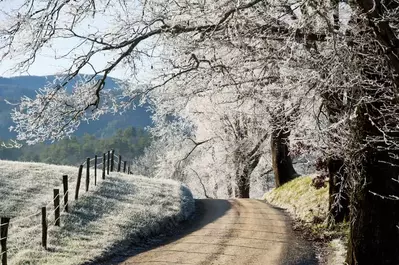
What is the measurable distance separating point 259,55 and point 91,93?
4.12m

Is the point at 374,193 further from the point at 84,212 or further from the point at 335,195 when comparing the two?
the point at 84,212

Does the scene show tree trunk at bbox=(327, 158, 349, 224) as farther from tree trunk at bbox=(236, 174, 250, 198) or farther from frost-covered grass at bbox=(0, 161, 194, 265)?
tree trunk at bbox=(236, 174, 250, 198)

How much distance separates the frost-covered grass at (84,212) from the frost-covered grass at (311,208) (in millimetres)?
4323

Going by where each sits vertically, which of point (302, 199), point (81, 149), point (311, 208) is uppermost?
point (81, 149)

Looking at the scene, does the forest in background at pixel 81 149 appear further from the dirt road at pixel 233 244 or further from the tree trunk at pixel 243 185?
the dirt road at pixel 233 244

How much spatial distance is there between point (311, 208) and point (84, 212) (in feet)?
26.3

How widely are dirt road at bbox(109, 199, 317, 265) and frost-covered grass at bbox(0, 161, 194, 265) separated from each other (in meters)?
1.01

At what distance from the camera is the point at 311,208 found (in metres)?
18.3

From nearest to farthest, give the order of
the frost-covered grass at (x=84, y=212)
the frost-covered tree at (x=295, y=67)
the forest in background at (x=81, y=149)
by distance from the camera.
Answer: the frost-covered tree at (x=295, y=67) → the frost-covered grass at (x=84, y=212) → the forest in background at (x=81, y=149)

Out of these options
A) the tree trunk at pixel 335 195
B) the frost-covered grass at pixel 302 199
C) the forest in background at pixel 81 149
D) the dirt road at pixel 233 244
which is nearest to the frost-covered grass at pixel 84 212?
the dirt road at pixel 233 244

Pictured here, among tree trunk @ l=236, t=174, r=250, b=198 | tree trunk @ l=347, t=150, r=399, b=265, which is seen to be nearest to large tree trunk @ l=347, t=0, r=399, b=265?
tree trunk @ l=347, t=150, r=399, b=265

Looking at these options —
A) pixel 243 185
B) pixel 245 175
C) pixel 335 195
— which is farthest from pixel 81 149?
pixel 335 195

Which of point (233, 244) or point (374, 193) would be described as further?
point (233, 244)

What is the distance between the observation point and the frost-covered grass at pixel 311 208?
13.9m
